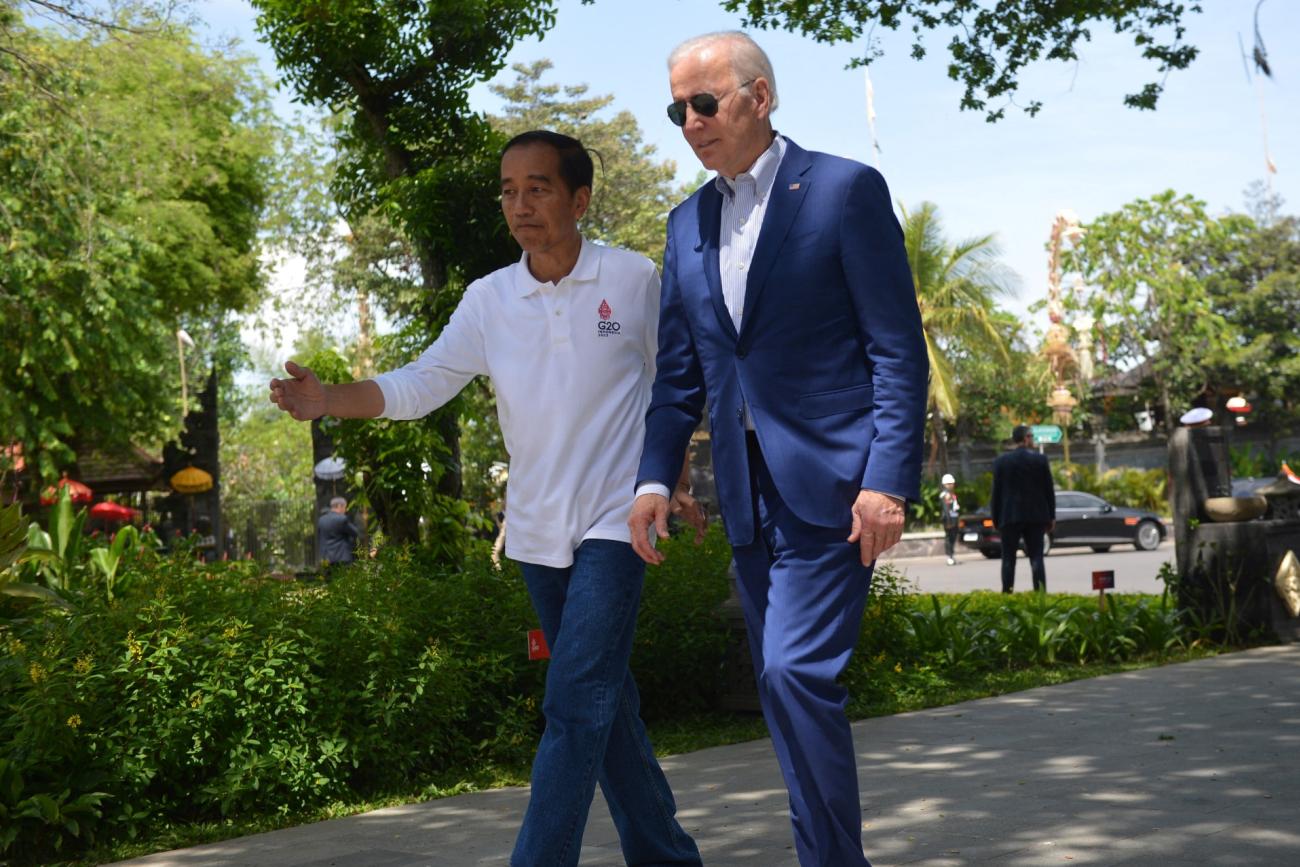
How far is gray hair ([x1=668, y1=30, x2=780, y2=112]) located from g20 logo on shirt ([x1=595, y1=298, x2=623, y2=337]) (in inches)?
26.1

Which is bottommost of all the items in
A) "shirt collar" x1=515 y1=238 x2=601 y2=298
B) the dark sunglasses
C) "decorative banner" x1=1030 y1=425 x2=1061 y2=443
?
"shirt collar" x1=515 y1=238 x2=601 y2=298

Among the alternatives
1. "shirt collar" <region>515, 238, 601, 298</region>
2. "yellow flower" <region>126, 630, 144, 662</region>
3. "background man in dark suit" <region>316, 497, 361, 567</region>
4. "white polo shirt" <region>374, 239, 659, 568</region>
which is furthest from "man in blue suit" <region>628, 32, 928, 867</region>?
"background man in dark suit" <region>316, 497, 361, 567</region>

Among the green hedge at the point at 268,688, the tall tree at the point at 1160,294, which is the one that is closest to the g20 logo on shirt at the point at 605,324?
the green hedge at the point at 268,688

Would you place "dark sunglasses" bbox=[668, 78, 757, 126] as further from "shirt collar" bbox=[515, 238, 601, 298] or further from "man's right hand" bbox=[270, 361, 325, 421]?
"man's right hand" bbox=[270, 361, 325, 421]

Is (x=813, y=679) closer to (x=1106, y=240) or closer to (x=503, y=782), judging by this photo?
(x=503, y=782)

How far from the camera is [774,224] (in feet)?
11.3

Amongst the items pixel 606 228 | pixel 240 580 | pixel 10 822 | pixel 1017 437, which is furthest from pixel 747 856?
pixel 606 228

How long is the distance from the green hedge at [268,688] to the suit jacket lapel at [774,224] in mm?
3143

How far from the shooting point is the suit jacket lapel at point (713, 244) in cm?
349

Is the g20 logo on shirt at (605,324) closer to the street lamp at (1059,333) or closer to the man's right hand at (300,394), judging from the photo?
the man's right hand at (300,394)

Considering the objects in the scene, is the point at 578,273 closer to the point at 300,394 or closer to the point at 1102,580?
the point at 300,394

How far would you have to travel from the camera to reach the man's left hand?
10.6 feet

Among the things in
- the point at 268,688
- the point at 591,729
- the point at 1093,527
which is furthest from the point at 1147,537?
the point at 591,729

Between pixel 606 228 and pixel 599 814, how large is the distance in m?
35.5
